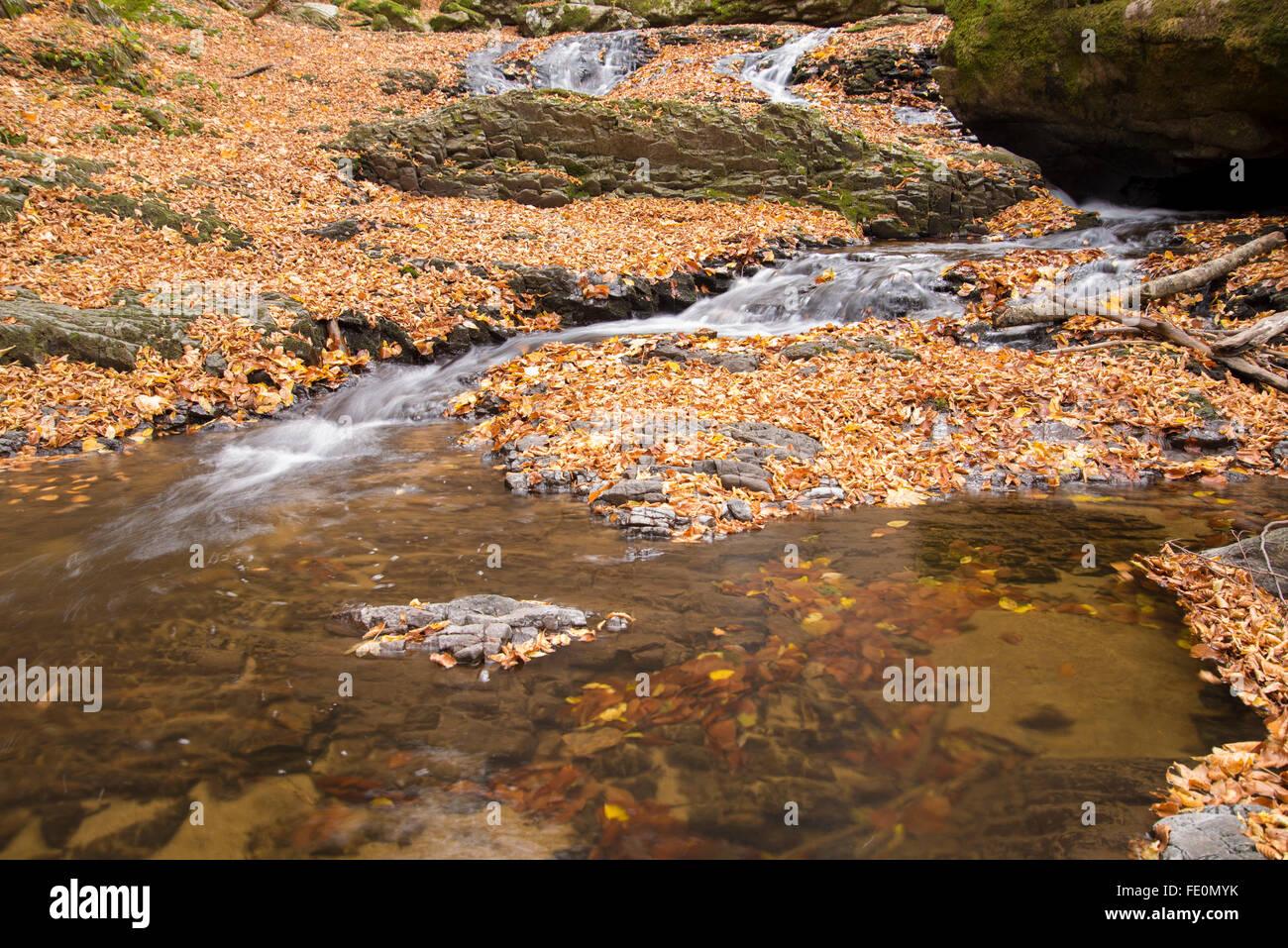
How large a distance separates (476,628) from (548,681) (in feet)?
1.77

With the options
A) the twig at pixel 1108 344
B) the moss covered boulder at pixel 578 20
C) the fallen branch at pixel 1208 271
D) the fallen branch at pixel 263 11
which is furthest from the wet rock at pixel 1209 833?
the moss covered boulder at pixel 578 20

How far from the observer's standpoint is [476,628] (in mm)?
3658

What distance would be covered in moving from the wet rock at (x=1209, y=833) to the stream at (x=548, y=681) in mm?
134

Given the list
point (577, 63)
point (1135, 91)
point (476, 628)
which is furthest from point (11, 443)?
point (577, 63)

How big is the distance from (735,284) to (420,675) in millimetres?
10036

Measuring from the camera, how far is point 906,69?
19.1 m

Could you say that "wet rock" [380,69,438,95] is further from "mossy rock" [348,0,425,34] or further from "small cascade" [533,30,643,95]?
"mossy rock" [348,0,425,34]

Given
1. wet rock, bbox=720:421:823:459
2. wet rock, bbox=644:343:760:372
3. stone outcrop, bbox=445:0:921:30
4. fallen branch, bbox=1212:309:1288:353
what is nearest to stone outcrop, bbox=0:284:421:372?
wet rock, bbox=644:343:760:372

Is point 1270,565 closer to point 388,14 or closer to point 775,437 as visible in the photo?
point 775,437

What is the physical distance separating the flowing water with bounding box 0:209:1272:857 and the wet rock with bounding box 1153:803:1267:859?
0.14 metres

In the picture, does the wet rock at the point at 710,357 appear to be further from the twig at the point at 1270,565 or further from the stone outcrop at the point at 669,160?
the stone outcrop at the point at 669,160

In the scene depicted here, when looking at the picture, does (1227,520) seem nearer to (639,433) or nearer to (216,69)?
(639,433)

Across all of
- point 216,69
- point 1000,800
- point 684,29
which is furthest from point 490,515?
point 684,29

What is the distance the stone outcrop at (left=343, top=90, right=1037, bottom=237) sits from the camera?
46.2 ft
